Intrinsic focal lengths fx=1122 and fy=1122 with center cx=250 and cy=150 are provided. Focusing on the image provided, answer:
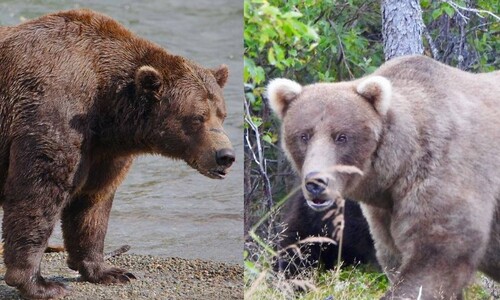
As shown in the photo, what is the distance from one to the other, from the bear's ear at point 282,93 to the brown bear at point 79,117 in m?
0.51

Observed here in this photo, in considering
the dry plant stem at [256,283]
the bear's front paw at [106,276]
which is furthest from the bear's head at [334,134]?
the bear's front paw at [106,276]

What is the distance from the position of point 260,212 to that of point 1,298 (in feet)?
4.62

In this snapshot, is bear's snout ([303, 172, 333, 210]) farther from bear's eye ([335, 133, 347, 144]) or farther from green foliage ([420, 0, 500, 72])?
green foliage ([420, 0, 500, 72])

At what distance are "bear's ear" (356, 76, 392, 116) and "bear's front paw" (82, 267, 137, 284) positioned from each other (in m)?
1.92

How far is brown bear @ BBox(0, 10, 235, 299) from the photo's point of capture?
18.0 ft

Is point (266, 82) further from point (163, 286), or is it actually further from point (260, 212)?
point (163, 286)

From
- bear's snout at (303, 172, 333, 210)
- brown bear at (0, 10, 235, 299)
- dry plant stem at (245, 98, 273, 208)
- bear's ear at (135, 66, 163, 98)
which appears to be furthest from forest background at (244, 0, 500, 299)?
bear's snout at (303, 172, 333, 210)

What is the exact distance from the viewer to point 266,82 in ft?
20.0

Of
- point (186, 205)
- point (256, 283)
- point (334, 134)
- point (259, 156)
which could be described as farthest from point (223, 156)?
point (186, 205)

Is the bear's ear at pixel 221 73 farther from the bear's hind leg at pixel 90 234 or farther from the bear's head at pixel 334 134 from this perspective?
the bear's head at pixel 334 134

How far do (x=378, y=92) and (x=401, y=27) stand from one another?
894 millimetres

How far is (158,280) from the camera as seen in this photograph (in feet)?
20.3

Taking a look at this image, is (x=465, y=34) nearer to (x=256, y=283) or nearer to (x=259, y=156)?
(x=259, y=156)

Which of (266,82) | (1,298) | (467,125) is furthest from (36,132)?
(467,125)
